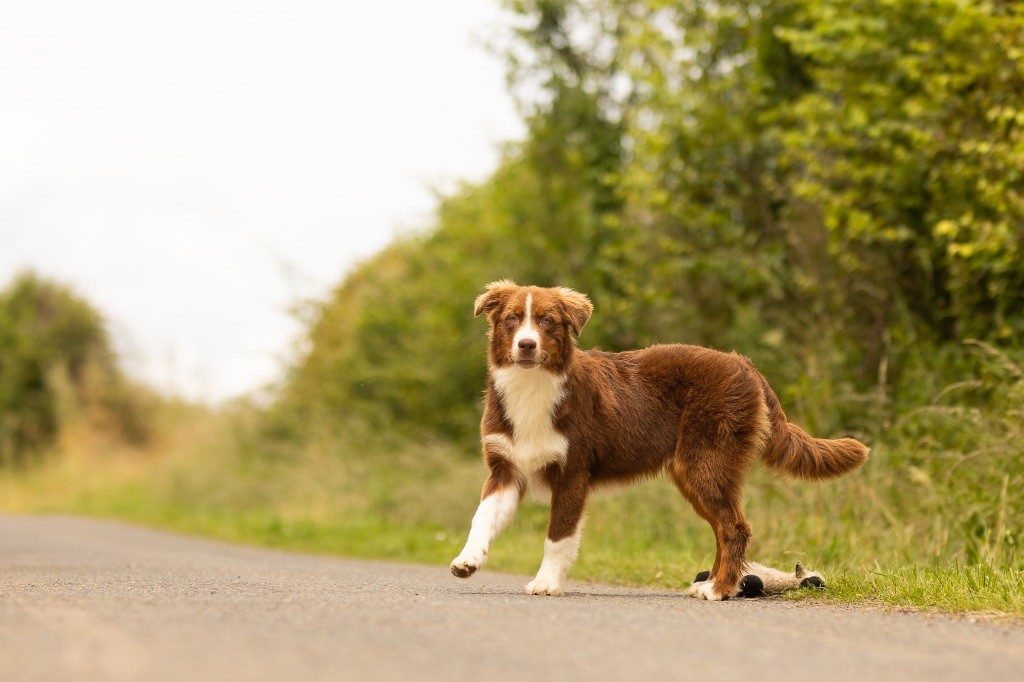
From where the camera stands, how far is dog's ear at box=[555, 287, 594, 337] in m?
7.50

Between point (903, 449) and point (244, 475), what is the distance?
1542cm

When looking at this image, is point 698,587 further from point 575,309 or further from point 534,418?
point 575,309

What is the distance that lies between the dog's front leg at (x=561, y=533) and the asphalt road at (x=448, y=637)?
25 cm

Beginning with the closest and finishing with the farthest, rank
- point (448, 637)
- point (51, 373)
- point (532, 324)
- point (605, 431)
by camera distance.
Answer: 1. point (448, 637)
2. point (532, 324)
3. point (605, 431)
4. point (51, 373)

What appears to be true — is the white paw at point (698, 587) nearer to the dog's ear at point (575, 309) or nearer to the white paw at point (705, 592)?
the white paw at point (705, 592)

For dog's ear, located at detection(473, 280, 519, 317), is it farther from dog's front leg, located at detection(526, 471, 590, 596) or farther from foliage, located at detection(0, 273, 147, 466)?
foliage, located at detection(0, 273, 147, 466)

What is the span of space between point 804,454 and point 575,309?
1.71 metres

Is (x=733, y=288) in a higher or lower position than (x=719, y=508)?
higher

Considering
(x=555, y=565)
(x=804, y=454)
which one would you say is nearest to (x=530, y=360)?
(x=555, y=565)

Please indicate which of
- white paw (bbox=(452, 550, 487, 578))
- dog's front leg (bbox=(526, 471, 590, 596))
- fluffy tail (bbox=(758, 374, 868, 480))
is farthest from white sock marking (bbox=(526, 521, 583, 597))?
fluffy tail (bbox=(758, 374, 868, 480))

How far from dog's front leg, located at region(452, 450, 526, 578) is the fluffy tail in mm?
1627

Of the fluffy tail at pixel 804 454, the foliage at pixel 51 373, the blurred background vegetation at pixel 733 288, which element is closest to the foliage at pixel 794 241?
the blurred background vegetation at pixel 733 288

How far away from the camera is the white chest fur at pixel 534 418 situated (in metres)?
7.23

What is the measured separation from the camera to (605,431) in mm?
7484
